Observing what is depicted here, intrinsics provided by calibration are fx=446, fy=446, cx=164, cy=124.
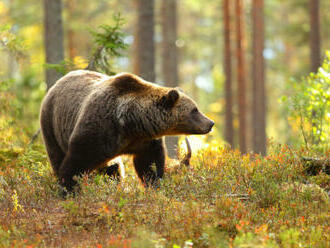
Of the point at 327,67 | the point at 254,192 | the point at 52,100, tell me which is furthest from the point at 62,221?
the point at 327,67

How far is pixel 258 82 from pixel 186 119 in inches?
674

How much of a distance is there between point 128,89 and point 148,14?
8.93 m

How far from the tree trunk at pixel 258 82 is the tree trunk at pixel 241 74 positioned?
3.89 ft

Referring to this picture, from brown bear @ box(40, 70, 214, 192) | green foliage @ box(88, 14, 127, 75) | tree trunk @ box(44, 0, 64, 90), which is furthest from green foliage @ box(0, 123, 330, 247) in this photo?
tree trunk @ box(44, 0, 64, 90)

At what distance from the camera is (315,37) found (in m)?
19.0

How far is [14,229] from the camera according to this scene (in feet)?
15.2

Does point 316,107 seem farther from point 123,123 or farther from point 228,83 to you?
point 228,83

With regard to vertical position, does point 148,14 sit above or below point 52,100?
above

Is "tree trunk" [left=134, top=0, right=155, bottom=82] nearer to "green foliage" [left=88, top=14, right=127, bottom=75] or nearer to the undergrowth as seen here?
"green foliage" [left=88, top=14, right=127, bottom=75]

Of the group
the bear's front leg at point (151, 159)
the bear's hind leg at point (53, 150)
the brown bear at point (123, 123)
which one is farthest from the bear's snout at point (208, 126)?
the bear's hind leg at point (53, 150)

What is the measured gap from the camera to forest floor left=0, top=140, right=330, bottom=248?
14.6 ft

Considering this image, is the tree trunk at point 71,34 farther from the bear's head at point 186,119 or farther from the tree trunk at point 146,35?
the bear's head at point 186,119

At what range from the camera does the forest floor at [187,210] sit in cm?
446

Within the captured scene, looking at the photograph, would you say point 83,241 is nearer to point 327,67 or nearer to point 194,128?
point 194,128
